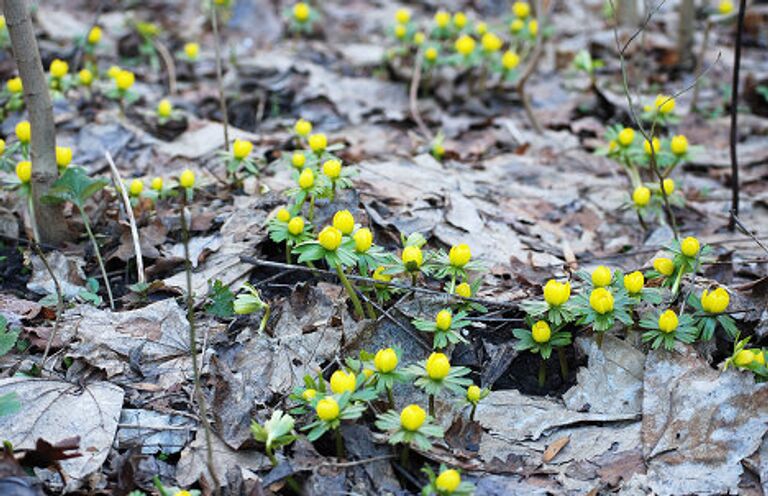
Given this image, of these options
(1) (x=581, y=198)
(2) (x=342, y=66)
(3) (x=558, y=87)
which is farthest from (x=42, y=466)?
(3) (x=558, y=87)

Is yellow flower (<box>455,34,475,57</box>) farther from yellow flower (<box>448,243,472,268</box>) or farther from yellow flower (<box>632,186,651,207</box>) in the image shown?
yellow flower (<box>448,243,472,268</box>)

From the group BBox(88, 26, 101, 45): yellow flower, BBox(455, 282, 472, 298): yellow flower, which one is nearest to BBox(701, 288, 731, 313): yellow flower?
BBox(455, 282, 472, 298): yellow flower

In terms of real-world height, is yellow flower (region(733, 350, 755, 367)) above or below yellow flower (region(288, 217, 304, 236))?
below

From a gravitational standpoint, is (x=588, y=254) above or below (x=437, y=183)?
below

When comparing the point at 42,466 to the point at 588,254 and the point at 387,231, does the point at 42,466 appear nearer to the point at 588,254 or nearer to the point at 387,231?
the point at 387,231

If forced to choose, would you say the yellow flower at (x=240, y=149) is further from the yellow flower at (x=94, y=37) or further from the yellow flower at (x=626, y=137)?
the yellow flower at (x=94, y=37)

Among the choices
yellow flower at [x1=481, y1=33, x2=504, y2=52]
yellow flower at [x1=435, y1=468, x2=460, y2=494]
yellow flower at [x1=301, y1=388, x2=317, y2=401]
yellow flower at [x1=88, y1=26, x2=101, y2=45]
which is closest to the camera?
yellow flower at [x1=435, y1=468, x2=460, y2=494]

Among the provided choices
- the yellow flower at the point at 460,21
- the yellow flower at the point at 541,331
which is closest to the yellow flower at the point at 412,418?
the yellow flower at the point at 541,331
